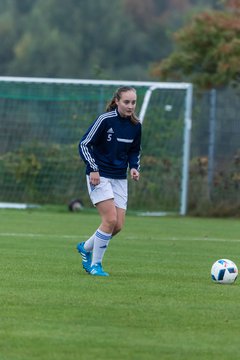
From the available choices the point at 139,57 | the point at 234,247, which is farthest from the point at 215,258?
the point at 139,57

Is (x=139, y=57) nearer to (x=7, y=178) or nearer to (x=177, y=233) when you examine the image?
(x=7, y=178)

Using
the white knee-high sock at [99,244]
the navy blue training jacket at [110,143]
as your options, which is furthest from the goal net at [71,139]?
the white knee-high sock at [99,244]

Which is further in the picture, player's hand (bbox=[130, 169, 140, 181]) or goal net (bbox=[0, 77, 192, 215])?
goal net (bbox=[0, 77, 192, 215])

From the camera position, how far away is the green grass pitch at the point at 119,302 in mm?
7577

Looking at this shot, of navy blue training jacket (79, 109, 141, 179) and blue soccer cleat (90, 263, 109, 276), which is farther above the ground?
navy blue training jacket (79, 109, 141, 179)

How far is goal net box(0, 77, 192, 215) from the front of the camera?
22.8 meters

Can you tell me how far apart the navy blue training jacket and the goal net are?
10.8m

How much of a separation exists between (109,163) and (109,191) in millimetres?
307

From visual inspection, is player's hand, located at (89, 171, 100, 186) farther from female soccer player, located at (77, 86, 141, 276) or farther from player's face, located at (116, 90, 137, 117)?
player's face, located at (116, 90, 137, 117)

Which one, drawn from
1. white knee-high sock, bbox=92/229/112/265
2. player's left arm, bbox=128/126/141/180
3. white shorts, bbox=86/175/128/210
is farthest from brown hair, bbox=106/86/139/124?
white knee-high sock, bbox=92/229/112/265

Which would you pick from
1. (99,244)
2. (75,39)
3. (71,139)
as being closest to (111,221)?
(99,244)

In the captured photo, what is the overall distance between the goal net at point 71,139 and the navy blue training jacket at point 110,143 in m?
10.8

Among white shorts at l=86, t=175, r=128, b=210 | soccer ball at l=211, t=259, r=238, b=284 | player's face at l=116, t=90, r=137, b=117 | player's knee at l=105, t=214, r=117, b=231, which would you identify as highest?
player's face at l=116, t=90, r=137, b=117

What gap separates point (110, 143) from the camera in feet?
38.1
